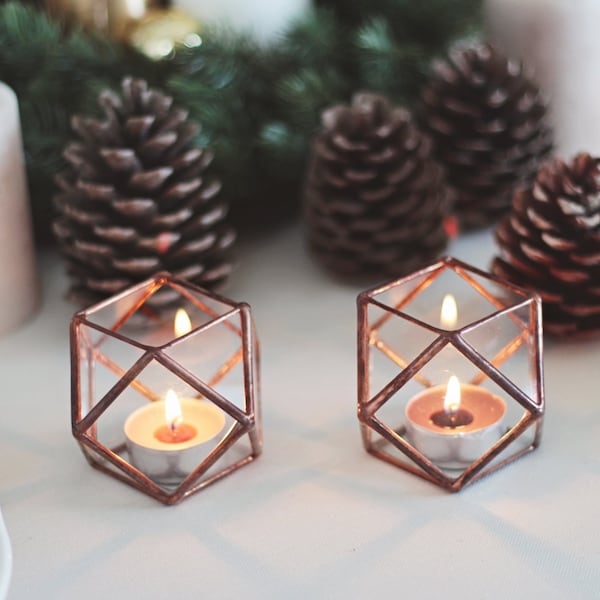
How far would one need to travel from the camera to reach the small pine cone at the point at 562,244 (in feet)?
1.60

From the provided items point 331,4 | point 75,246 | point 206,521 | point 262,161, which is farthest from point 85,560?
point 331,4

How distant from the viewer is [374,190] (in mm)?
551

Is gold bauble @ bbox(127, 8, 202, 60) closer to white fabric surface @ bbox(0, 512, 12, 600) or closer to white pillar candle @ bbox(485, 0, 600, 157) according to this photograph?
white pillar candle @ bbox(485, 0, 600, 157)

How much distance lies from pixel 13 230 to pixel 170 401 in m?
0.16

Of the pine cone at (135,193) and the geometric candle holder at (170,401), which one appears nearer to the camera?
the geometric candle holder at (170,401)

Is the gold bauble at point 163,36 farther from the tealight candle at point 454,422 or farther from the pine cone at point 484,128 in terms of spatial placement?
the tealight candle at point 454,422

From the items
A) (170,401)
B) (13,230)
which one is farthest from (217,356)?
(13,230)

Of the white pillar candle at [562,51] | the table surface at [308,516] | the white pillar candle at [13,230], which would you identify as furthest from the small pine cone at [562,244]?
the white pillar candle at [13,230]

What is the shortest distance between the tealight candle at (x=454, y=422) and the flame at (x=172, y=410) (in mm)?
98

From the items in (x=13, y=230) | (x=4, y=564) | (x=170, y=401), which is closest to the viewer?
(x=4, y=564)

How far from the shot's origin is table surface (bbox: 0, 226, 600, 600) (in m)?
0.36

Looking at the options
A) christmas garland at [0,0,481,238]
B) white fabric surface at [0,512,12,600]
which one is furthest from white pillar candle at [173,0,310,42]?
white fabric surface at [0,512,12,600]

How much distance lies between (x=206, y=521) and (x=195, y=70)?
→ 0.29 meters

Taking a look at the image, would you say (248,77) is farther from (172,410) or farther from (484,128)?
(172,410)
